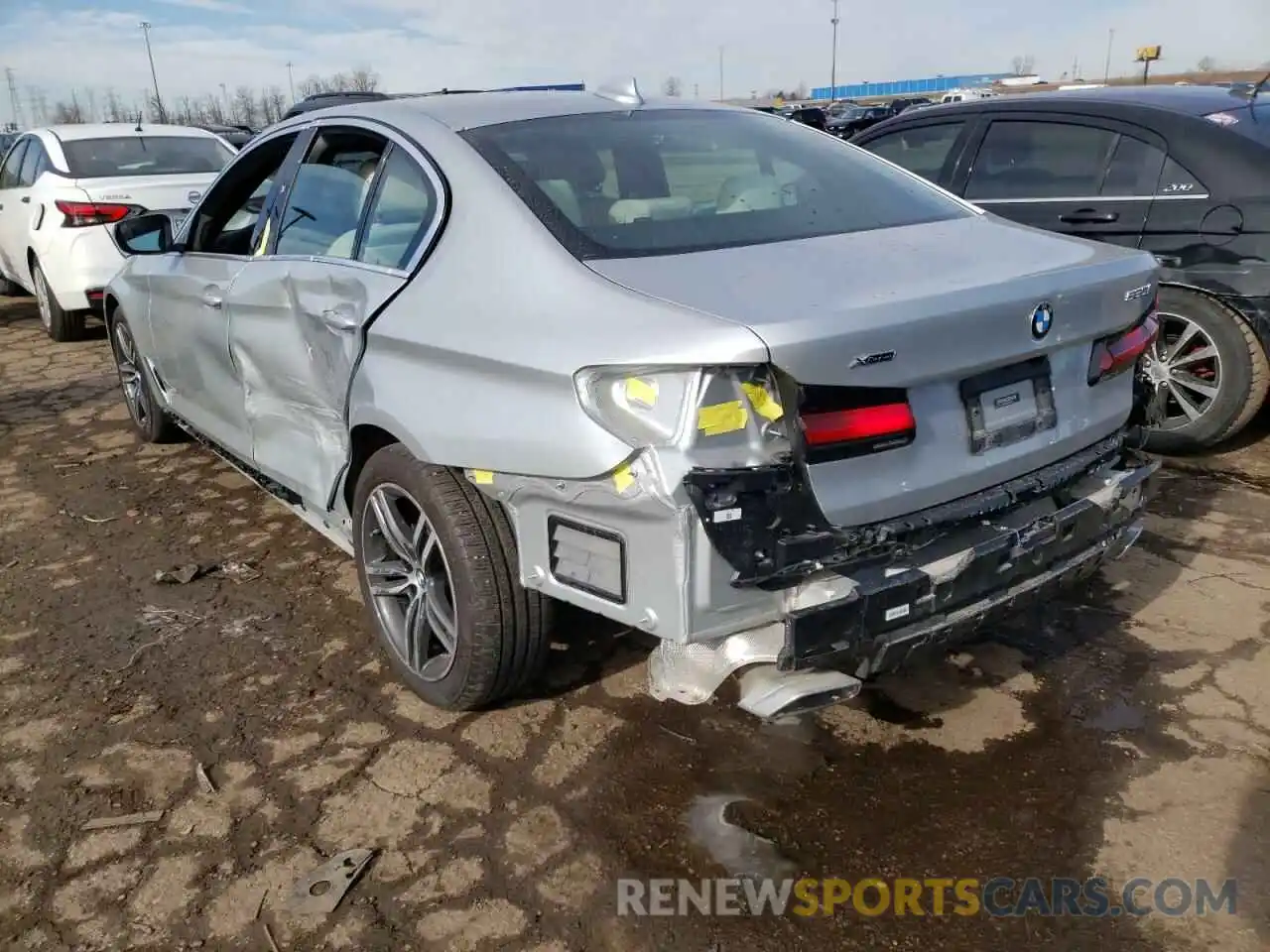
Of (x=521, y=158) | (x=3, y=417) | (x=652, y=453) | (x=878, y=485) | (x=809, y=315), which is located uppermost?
(x=521, y=158)

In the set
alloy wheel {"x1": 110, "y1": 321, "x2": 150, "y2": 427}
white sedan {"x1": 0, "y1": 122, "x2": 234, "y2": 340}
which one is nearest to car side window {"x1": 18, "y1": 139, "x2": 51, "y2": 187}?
white sedan {"x1": 0, "y1": 122, "x2": 234, "y2": 340}

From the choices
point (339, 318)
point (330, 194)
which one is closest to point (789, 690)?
point (339, 318)

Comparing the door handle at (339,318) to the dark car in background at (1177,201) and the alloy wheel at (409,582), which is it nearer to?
the alloy wheel at (409,582)

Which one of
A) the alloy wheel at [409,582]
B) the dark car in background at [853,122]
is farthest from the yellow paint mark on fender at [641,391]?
the dark car in background at [853,122]

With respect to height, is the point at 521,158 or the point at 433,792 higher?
the point at 521,158

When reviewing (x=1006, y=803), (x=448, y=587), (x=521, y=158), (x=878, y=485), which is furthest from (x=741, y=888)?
(x=521, y=158)

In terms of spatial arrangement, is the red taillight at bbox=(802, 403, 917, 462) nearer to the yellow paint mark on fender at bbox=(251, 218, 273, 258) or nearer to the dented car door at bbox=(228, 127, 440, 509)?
the dented car door at bbox=(228, 127, 440, 509)

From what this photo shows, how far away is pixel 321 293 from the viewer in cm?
302

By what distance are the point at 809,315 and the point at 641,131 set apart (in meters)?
1.27

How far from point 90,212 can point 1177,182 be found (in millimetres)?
7073

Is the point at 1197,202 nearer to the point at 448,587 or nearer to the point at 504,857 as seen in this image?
the point at 448,587

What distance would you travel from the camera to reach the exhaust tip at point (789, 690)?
212cm

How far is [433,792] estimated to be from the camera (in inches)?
102

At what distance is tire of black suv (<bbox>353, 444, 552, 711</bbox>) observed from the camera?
99.3 inches
